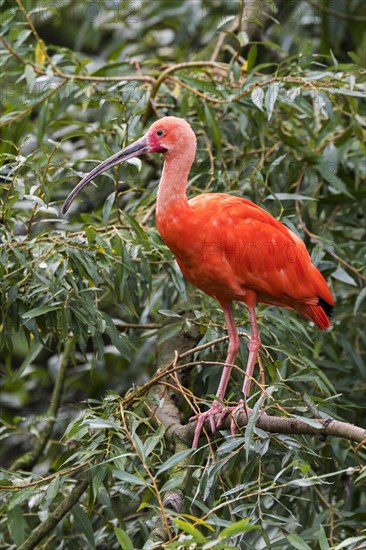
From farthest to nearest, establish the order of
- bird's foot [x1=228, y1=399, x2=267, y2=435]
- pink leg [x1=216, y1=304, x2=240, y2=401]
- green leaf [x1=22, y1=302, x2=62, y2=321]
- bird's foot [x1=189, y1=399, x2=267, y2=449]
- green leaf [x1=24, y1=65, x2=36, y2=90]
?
1. green leaf [x1=24, y1=65, x2=36, y2=90]
2. pink leg [x1=216, y1=304, x2=240, y2=401]
3. green leaf [x1=22, y1=302, x2=62, y2=321]
4. bird's foot [x1=189, y1=399, x2=267, y2=449]
5. bird's foot [x1=228, y1=399, x2=267, y2=435]

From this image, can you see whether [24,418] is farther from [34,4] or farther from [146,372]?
[34,4]

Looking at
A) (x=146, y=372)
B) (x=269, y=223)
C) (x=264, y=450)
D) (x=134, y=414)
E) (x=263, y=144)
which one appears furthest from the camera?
(x=146, y=372)

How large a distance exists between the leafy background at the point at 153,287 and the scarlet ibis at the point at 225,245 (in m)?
0.16

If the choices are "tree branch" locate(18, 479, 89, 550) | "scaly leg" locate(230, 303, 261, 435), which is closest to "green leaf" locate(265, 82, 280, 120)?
"scaly leg" locate(230, 303, 261, 435)

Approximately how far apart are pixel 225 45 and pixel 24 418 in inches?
111

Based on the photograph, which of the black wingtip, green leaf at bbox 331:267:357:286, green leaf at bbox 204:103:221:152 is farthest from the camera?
green leaf at bbox 204:103:221:152

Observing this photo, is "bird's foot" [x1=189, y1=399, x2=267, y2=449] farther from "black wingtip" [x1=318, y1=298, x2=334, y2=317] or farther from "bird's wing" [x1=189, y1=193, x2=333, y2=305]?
"black wingtip" [x1=318, y1=298, x2=334, y2=317]

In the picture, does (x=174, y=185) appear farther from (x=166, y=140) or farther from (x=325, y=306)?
(x=325, y=306)

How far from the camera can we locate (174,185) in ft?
14.6

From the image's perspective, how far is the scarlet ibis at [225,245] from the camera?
175 inches

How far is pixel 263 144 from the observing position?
5.45 metres

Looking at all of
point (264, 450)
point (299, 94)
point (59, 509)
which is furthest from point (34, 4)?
point (264, 450)

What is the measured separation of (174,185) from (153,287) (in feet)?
3.39

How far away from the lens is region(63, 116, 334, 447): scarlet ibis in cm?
446
